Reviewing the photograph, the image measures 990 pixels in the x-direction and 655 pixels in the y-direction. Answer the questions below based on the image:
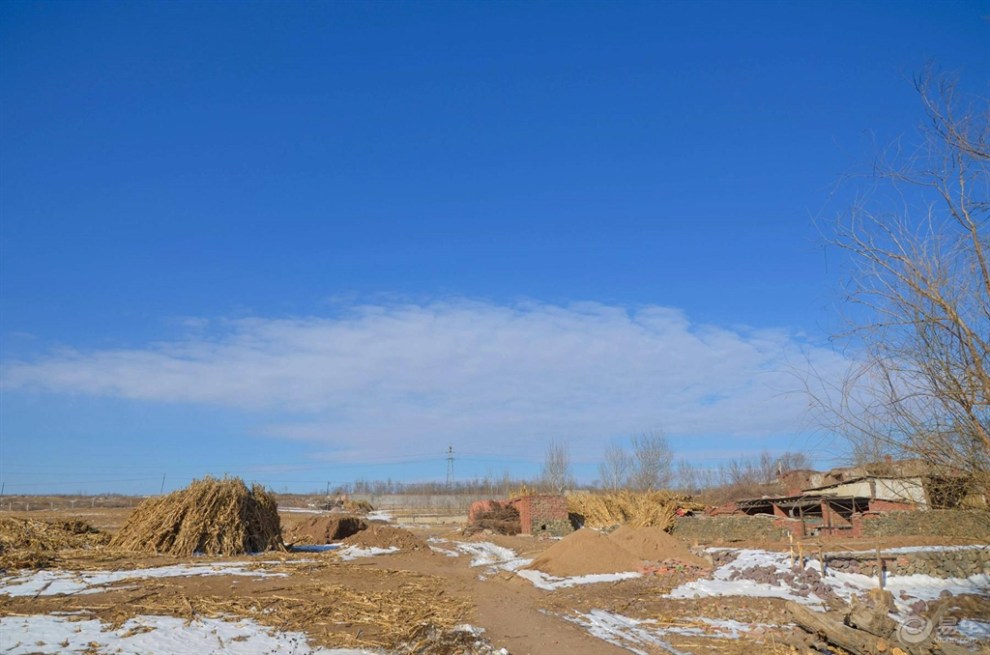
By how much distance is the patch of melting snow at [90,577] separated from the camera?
11234 millimetres

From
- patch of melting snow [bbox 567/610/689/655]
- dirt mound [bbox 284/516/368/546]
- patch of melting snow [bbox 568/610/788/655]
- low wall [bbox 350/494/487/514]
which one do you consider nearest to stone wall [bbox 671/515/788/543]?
patch of melting snow [bbox 568/610/788/655]

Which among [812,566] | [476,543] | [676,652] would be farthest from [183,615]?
[476,543]

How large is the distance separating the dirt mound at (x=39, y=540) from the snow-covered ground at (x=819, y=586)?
46.1 ft

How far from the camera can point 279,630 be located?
934 cm

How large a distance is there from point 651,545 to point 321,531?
1527 centimetres

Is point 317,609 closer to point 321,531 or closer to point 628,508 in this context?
point 321,531

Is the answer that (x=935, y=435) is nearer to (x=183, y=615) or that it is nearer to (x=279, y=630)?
(x=279, y=630)

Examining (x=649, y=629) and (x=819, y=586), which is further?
(x=819, y=586)

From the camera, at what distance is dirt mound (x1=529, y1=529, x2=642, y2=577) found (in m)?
17.8

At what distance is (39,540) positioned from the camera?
17.0 m

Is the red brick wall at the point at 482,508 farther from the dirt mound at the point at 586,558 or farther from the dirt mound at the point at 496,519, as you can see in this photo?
the dirt mound at the point at 586,558

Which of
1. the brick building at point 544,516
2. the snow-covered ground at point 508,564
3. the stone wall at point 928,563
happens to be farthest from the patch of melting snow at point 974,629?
the brick building at point 544,516

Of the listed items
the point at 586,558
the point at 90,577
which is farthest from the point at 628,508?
the point at 90,577

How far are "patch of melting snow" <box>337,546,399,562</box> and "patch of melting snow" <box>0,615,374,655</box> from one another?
434 inches
